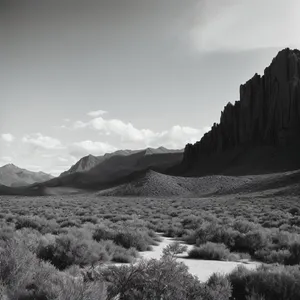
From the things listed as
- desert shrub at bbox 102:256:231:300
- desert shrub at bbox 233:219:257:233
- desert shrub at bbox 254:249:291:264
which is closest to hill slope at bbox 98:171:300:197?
desert shrub at bbox 233:219:257:233

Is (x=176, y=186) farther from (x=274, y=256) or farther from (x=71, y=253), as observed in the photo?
(x=71, y=253)

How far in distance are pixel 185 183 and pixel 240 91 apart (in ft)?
198

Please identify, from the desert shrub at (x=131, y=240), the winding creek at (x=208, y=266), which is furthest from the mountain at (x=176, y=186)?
the winding creek at (x=208, y=266)

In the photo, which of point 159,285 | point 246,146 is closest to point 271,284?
point 159,285

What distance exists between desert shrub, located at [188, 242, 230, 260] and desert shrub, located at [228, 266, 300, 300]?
138 inches

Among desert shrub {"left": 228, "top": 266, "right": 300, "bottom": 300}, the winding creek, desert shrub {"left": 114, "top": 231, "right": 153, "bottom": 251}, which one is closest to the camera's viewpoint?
desert shrub {"left": 228, "top": 266, "right": 300, "bottom": 300}

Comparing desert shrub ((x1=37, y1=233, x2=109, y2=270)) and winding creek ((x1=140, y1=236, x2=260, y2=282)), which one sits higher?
desert shrub ((x1=37, y1=233, x2=109, y2=270))

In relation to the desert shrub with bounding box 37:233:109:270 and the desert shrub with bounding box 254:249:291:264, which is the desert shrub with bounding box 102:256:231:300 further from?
the desert shrub with bounding box 254:249:291:264

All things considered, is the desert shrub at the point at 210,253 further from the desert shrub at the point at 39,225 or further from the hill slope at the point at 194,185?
the hill slope at the point at 194,185

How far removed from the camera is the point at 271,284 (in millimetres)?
6066

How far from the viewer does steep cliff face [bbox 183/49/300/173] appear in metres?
114

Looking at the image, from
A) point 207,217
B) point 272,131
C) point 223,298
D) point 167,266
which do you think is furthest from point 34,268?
point 272,131

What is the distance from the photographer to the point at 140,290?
220 inches

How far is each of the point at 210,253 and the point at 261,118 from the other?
120 m
